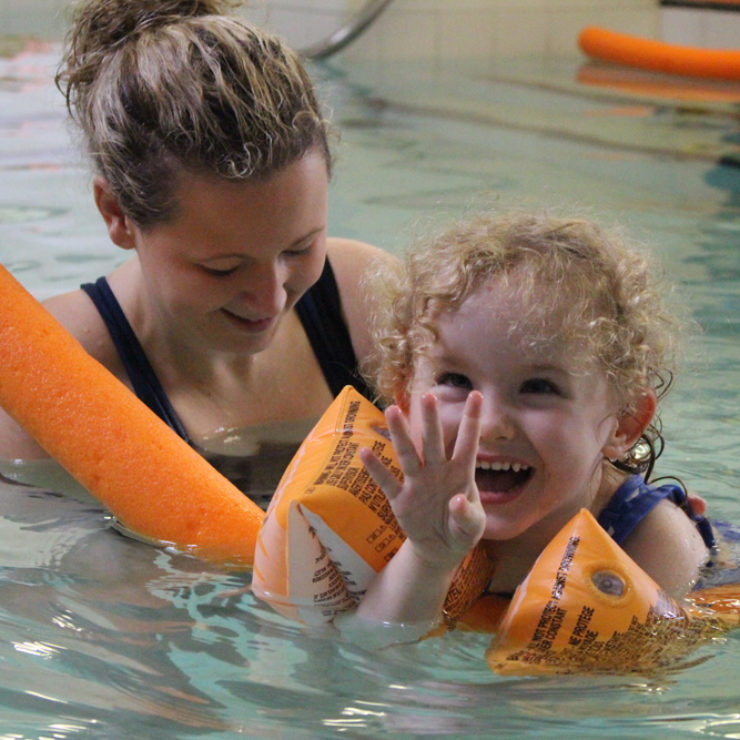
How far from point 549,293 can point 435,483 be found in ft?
1.57

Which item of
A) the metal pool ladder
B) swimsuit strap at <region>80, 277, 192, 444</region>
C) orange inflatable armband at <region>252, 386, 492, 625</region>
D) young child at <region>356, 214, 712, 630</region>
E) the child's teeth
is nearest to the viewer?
young child at <region>356, 214, 712, 630</region>

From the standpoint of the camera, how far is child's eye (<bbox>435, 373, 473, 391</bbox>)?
2159mm

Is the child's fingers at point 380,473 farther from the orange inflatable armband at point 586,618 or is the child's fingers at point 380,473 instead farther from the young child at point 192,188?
the young child at point 192,188

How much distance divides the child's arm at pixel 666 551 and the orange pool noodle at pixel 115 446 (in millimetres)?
786

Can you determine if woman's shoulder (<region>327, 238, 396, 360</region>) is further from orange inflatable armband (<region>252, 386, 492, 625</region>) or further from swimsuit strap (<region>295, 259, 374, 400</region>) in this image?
orange inflatable armband (<region>252, 386, 492, 625</region>)

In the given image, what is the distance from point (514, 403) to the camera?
211cm

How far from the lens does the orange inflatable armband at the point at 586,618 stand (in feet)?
6.75

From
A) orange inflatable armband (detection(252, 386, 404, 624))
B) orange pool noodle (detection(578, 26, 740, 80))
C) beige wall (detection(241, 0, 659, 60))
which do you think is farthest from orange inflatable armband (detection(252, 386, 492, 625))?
beige wall (detection(241, 0, 659, 60))

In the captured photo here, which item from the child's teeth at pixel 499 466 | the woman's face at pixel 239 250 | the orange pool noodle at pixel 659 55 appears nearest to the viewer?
the child's teeth at pixel 499 466

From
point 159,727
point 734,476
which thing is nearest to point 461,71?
point 734,476

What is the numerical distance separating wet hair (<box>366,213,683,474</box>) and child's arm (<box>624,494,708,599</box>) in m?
0.23

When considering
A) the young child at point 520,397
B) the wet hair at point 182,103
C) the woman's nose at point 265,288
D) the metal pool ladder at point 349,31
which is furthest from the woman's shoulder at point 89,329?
the metal pool ladder at point 349,31

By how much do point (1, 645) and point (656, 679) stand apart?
1124 mm

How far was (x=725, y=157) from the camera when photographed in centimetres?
676
